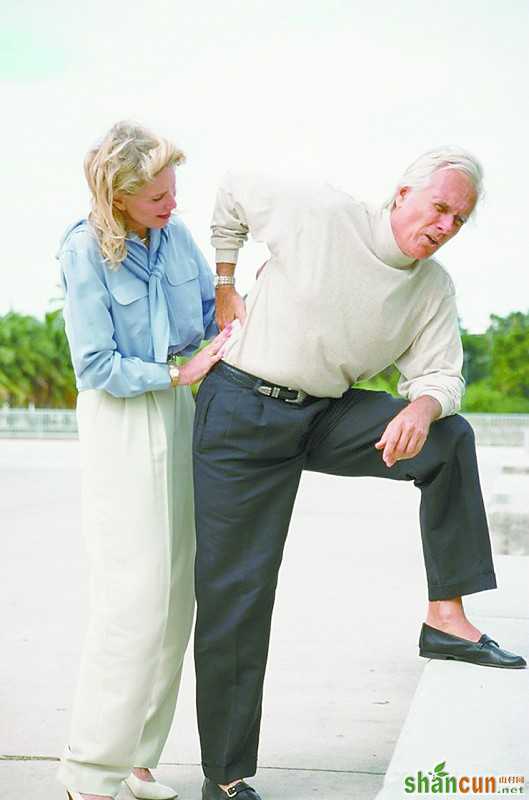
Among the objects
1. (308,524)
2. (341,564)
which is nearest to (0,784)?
(341,564)

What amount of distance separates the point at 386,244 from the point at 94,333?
781 millimetres

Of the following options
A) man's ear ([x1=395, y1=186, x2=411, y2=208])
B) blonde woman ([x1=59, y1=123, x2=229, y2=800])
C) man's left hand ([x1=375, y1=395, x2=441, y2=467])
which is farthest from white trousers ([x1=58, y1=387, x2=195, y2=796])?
man's ear ([x1=395, y1=186, x2=411, y2=208])

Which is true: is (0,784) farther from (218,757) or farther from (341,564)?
(341,564)

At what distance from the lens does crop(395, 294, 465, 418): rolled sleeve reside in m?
3.51

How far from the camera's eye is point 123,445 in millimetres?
3439

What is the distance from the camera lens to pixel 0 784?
3.96 m

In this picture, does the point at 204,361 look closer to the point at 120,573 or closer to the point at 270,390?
the point at 270,390

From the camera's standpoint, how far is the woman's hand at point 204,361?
3.46 meters

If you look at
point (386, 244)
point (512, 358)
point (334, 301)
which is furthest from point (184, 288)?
point (512, 358)

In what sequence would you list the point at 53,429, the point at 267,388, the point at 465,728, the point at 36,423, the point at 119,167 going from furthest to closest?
the point at 53,429 < the point at 36,423 < the point at 267,388 < the point at 119,167 < the point at 465,728

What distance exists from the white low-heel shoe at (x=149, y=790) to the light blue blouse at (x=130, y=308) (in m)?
1.15

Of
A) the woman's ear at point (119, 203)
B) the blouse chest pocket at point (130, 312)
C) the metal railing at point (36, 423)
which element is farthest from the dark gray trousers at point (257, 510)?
the metal railing at point (36, 423)

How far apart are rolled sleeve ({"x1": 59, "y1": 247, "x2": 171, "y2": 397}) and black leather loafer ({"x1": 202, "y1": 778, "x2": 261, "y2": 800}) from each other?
111cm

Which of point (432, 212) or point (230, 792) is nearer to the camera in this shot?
point (432, 212)
